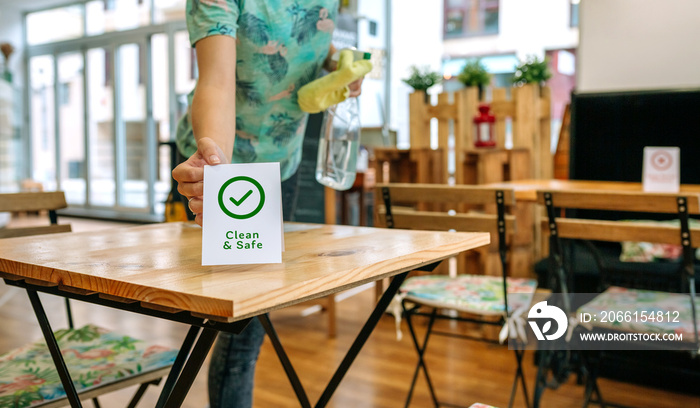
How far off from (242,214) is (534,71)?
9.14 ft

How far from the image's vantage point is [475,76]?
3490mm

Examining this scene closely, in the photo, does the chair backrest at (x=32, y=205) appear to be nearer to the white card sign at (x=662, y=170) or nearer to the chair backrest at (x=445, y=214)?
the chair backrest at (x=445, y=214)

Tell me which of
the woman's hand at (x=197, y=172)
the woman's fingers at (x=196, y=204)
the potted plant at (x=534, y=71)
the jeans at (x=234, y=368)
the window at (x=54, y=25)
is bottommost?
the jeans at (x=234, y=368)

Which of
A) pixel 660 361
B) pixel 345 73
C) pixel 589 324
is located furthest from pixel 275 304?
pixel 660 361

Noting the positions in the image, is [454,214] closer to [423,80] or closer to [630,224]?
[630,224]

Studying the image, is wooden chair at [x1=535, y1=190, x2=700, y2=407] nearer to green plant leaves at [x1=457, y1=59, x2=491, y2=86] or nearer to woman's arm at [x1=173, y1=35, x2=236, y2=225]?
woman's arm at [x1=173, y1=35, x2=236, y2=225]

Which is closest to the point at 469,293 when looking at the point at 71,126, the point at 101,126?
the point at 101,126

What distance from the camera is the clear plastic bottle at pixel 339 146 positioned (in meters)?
1.50

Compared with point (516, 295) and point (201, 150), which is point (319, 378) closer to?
point (516, 295)

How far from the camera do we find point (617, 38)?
3355mm

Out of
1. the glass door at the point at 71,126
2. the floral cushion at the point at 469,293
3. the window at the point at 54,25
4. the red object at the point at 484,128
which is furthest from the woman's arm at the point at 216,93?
the window at the point at 54,25

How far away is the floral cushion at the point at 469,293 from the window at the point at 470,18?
239 inches

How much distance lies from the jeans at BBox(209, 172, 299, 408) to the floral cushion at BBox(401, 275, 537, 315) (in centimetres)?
71

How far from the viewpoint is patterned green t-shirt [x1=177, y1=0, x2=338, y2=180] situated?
3.61 feet
